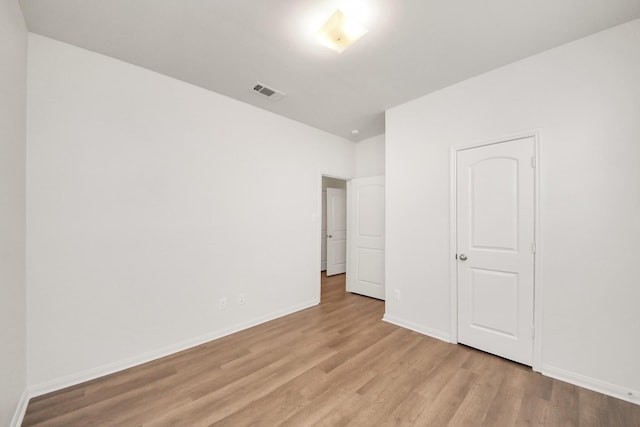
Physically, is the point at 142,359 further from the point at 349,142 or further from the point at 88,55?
the point at 349,142

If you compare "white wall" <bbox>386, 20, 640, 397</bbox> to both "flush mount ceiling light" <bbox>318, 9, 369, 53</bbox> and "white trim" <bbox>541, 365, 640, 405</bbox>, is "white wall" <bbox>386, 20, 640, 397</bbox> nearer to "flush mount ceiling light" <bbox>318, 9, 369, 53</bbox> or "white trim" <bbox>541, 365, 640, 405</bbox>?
"white trim" <bbox>541, 365, 640, 405</bbox>

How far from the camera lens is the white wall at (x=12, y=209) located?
1402 millimetres

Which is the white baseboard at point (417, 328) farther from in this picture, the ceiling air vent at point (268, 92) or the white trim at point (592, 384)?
the ceiling air vent at point (268, 92)

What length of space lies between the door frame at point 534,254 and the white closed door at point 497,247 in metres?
0.03

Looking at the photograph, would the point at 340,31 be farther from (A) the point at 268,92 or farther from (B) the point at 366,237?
(B) the point at 366,237

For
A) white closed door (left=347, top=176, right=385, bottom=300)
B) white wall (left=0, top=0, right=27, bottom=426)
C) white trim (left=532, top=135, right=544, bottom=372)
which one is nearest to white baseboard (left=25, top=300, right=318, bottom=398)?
white wall (left=0, top=0, right=27, bottom=426)

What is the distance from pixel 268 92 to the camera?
2834mm

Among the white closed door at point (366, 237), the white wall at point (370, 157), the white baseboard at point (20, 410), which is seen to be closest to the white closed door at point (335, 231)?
the white closed door at point (366, 237)

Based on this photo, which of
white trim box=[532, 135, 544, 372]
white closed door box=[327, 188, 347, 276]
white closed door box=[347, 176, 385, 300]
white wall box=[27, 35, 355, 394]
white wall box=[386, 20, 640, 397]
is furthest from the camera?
white closed door box=[327, 188, 347, 276]

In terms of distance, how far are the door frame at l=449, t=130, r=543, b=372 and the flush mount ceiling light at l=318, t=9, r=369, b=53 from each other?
5.17 feet

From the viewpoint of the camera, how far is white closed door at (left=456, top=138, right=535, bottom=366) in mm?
2242

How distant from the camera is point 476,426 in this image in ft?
5.17

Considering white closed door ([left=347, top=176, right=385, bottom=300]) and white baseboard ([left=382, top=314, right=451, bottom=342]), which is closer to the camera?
white baseboard ([left=382, top=314, right=451, bottom=342])

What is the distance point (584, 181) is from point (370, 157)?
2.76 metres
